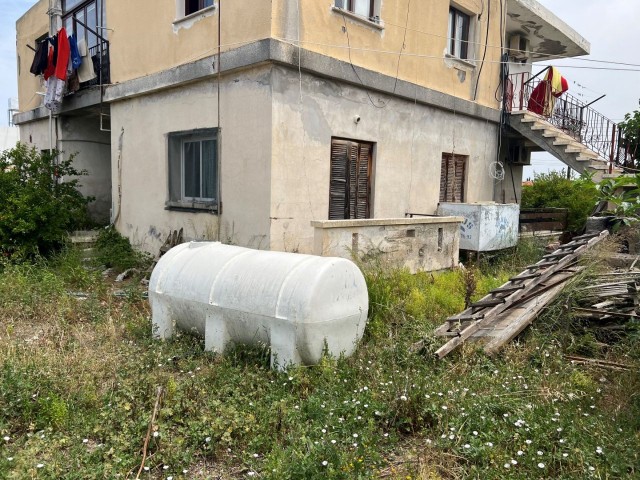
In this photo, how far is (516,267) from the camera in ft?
32.0

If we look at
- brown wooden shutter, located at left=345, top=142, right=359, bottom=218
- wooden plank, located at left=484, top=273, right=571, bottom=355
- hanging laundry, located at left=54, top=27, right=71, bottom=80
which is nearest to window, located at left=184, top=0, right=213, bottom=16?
brown wooden shutter, located at left=345, top=142, right=359, bottom=218

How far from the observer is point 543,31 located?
14.3 m

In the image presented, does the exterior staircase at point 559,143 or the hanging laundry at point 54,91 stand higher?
the hanging laundry at point 54,91

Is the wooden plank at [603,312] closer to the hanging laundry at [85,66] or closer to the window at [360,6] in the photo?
the window at [360,6]

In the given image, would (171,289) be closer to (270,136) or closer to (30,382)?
(30,382)

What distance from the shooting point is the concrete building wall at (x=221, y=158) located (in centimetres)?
741

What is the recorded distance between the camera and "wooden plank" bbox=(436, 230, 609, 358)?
188 inches

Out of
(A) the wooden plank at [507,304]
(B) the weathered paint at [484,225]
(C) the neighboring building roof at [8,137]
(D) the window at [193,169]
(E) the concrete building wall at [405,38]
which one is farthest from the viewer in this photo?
(C) the neighboring building roof at [8,137]

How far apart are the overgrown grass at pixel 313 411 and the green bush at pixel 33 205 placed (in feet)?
12.3

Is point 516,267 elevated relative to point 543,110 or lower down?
lower down

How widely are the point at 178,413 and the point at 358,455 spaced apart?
56.7 inches

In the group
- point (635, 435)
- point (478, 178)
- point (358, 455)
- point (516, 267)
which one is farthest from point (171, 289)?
point (478, 178)

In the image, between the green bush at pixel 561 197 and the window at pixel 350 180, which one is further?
the green bush at pixel 561 197

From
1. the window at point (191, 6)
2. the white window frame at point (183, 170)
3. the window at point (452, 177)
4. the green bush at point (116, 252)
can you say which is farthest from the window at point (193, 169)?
the window at point (452, 177)
